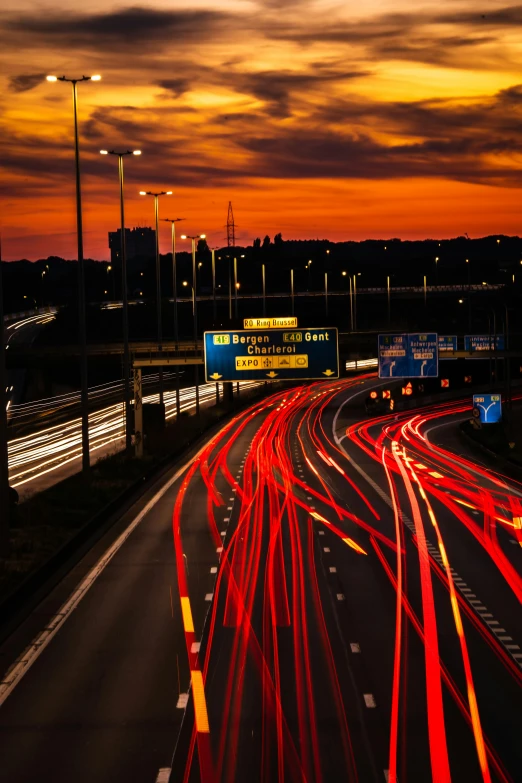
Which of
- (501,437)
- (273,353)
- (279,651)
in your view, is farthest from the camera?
(501,437)

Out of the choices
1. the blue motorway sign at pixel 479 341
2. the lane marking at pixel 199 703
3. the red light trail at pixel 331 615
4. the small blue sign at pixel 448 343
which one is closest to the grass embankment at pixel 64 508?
the red light trail at pixel 331 615

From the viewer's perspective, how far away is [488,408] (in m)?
73.9

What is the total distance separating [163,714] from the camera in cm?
1506

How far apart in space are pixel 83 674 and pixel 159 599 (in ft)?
19.2

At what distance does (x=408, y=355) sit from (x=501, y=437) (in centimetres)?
741

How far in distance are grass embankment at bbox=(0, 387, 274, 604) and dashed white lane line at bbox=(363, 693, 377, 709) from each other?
26.4ft

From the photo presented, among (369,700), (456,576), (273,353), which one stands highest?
(273,353)

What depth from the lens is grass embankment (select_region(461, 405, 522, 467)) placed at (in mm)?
59006

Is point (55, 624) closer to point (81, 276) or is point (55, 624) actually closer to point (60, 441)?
point (81, 276)

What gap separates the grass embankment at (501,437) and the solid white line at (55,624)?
85.9 ft

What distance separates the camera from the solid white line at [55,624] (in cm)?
1702

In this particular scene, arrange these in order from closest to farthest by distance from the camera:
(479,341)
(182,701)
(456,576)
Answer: (182,701)
(456,576)
(479,341)

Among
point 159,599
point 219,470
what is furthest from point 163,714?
point 219,470

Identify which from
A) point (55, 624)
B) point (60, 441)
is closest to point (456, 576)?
point (55, 624)
